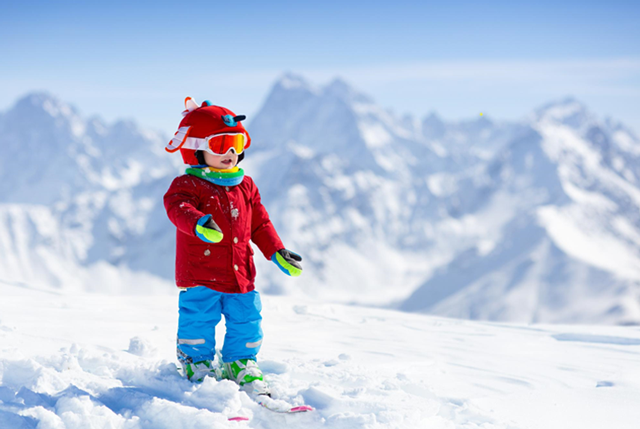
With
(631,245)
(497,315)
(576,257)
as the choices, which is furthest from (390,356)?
(631,245)

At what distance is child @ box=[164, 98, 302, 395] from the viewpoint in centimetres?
402

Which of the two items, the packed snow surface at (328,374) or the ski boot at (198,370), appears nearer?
the packed snow surface at (328,374)

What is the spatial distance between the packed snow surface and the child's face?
1529 millimetres

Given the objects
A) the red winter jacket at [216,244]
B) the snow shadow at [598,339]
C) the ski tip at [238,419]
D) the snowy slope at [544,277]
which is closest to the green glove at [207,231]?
the red winter jacket at [216,244]

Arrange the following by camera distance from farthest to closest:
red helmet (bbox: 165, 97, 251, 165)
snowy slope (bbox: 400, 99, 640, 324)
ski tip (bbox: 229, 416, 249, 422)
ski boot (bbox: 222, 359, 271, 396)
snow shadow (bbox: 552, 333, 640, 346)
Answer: snowy slope (bbox: 400, 99, 640, 324) < snow shadow (bbox: 552, 333, 640, 346) < red helmet (bbox: 165, 97, 251, 165) < ski boot (bbox: 222, 359, 271, 396) < ski tip (bbox: 229, 416, 249, 422)

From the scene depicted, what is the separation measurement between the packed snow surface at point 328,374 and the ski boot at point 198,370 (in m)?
0.08

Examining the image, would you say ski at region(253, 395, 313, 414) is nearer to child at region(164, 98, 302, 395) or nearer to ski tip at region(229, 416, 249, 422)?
ski tip at region(229, 416, 249, 422)

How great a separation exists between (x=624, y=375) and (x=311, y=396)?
2865 millimetres

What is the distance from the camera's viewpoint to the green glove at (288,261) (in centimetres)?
405

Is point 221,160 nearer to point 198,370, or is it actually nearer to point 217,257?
point 217,257

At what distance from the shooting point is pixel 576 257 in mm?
153750

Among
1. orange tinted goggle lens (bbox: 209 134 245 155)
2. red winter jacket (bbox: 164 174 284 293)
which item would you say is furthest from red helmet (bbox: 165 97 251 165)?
red winter jacket (bbox: 164 174 284 293)

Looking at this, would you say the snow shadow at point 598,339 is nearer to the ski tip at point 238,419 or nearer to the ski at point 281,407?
the ski at point 281,407

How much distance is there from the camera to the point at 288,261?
4.13 meters
